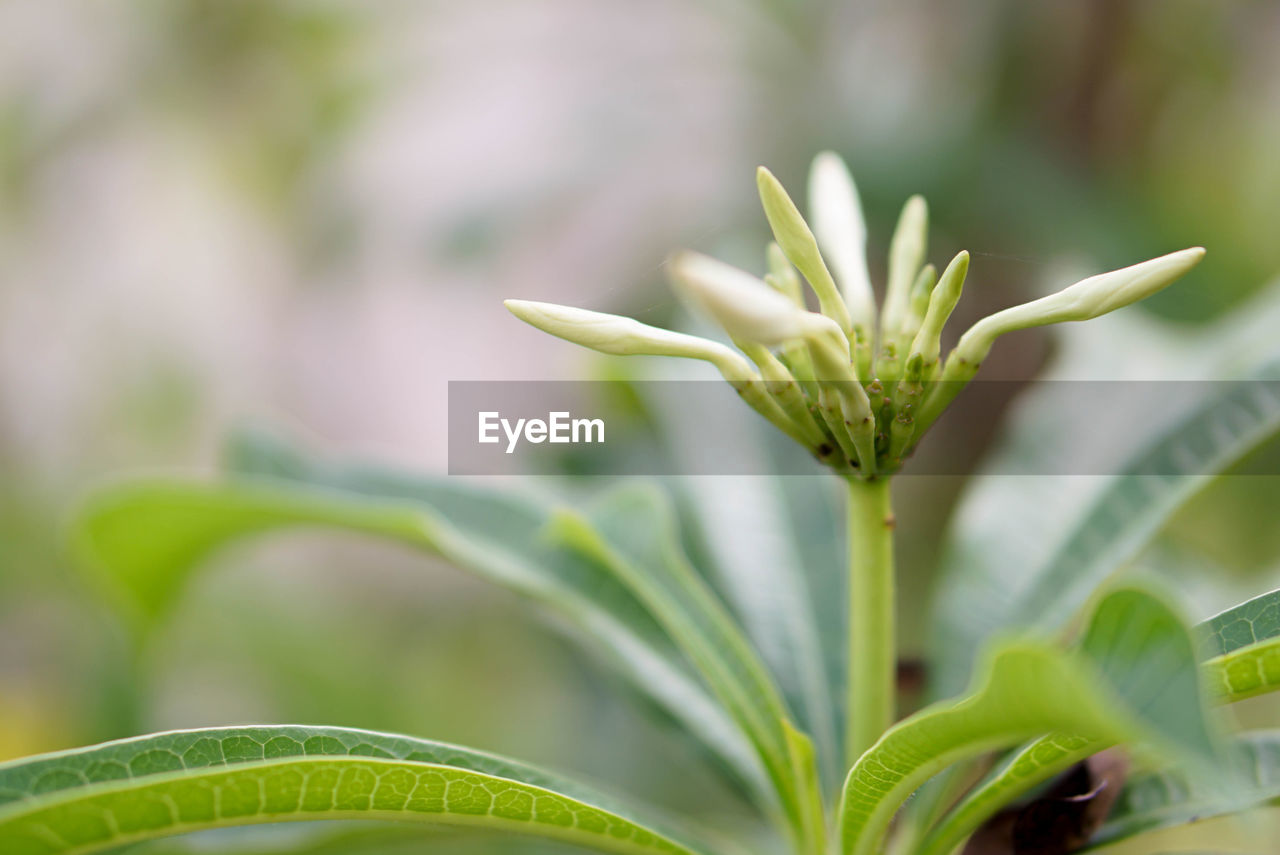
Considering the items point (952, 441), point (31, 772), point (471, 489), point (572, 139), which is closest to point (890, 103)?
point (572, 139)

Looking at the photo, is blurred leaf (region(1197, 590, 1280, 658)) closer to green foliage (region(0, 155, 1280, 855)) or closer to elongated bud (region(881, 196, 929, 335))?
green foliage (region(0, 155, 1280, 855))

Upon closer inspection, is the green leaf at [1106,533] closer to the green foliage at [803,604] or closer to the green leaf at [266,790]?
the green foliage at [803,604]

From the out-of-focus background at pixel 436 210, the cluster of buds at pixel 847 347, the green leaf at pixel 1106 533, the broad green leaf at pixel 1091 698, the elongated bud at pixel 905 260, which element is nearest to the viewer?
the broad green leaf at pixel 1091 698

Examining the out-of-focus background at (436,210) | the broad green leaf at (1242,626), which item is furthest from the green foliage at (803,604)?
the out-of-focus background at (436,210)

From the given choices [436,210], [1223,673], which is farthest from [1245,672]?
[436,210]

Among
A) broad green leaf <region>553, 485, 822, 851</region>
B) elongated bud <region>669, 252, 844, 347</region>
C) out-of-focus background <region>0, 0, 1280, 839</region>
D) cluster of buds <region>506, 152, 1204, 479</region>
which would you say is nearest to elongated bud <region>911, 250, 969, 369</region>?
cluster of buds <region>506, 152, 1204, 479</region>

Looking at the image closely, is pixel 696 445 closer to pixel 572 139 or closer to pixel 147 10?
pixel 572 139
